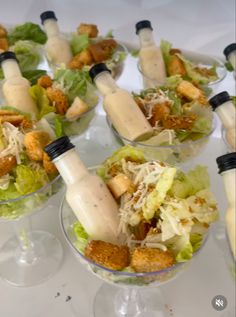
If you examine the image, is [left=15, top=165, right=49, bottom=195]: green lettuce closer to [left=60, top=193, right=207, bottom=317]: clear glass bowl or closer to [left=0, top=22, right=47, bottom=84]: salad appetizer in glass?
[left=60, top=193, right=207, bottom=317]: clear glass bowl

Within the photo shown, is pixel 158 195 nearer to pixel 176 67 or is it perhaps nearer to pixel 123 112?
pixel 123 112

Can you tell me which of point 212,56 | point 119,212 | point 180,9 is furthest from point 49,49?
point 119,212

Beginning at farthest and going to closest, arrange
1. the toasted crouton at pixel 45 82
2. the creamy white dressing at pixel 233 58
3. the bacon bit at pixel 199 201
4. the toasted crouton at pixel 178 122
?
the creamy white dressing at pixel 233 58 < the toasted crouton at pixel 45 82 < the toasted crouton at pixel 178 122 < the bacon bit at pixel 199 201

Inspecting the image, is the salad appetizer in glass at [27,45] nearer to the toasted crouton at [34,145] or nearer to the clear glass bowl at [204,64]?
the clear glass bowl at [204,64]

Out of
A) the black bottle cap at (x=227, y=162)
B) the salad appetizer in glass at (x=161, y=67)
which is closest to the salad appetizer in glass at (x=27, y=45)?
the salad appetizer in glass at (x=161, y=67)

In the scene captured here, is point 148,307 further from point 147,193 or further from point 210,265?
point 147,193

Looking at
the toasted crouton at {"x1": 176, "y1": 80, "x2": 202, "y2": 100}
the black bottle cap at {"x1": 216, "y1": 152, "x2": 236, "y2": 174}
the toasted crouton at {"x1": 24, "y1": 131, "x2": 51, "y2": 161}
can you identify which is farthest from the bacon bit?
the toasted crouton at {"x1": 176, "y1": 80, "x2": 202, "y2": 100}

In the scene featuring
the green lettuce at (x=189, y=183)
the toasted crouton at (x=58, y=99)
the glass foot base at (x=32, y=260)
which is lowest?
the glass foot base at (x=32, y=260)
